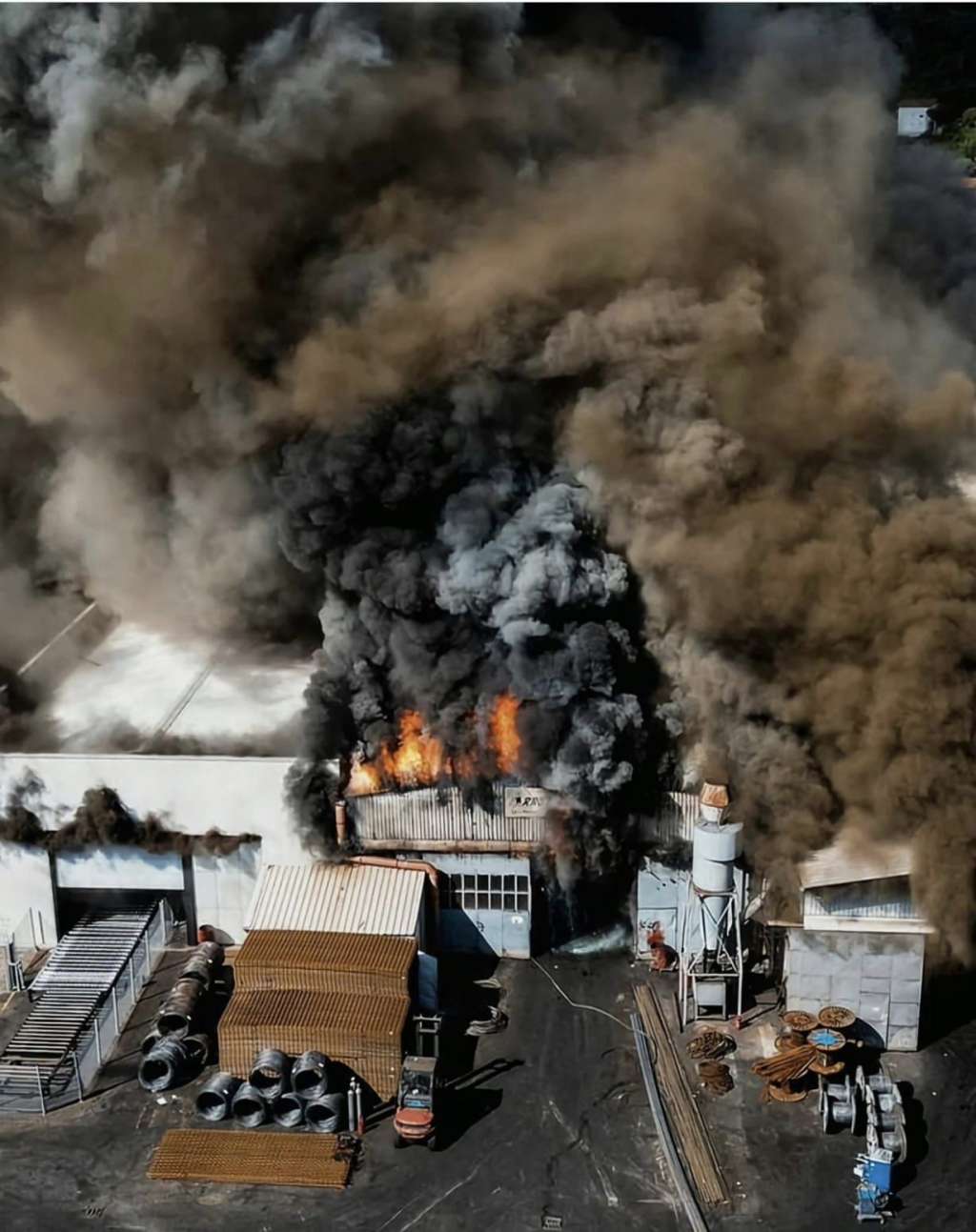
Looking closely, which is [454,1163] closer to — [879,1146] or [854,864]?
[879,1146]

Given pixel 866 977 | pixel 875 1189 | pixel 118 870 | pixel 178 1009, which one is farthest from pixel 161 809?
pixel 875 1189

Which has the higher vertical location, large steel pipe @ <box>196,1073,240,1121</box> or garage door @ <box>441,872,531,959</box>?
garage door @ <box>441,872,531,959</box>

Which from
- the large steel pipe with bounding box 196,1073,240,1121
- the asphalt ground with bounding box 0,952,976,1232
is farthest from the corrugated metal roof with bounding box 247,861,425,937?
the large steel pipe with bounding box 196,1073,240,1121

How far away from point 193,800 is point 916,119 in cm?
6543

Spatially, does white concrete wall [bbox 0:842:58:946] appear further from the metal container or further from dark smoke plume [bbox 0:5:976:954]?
the metal container

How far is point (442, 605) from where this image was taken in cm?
2628

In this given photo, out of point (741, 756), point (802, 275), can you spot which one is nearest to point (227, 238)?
point (802, 275)

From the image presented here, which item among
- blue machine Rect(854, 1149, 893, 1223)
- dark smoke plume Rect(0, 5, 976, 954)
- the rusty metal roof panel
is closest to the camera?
blue machine Rect(854, 1149, 893, 1223)

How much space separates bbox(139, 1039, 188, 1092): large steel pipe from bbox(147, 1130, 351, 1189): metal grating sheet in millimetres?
1340

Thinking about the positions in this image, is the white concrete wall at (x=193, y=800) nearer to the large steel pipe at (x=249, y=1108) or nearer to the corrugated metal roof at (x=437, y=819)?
the corrugated metal roof at (x=437, y=819)

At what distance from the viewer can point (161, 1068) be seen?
77.8 ft

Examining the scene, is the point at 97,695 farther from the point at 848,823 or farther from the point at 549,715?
the point at 848,823

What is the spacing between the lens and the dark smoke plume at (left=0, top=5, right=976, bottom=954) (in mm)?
25547

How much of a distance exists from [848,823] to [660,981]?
518 centimetres
